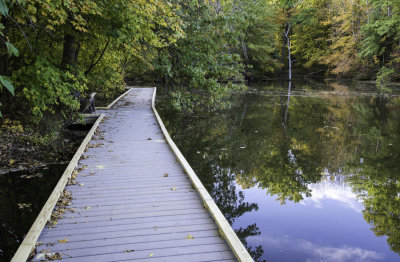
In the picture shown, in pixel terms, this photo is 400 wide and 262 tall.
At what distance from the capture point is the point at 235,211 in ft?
20.1

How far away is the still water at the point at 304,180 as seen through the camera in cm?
500

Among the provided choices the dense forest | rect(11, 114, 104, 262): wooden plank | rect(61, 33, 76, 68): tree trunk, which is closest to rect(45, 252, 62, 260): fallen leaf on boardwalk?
rect(11, 114, 104, 262): wooden plank

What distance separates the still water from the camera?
16.4ft

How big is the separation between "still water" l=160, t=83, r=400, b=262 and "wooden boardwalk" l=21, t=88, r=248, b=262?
1.31 metres

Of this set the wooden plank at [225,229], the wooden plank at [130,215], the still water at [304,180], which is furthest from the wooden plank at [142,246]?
the still water at [304,180]

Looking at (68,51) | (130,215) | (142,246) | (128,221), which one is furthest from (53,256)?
(68,51)

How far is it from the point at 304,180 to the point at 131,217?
4.55 metres

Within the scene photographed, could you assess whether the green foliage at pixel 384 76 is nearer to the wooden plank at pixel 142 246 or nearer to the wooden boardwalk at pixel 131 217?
the wooden boardwalk at pixel 131 217

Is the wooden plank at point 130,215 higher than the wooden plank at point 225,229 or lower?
lower

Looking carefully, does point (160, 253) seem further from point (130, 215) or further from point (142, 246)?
point (130, 215)

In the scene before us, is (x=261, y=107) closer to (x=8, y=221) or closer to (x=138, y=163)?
(x=138, y=163)

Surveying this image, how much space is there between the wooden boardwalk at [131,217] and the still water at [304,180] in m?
1.31

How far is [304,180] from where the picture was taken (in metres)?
7.31

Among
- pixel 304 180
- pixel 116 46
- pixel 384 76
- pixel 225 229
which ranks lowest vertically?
pixel 304 180
